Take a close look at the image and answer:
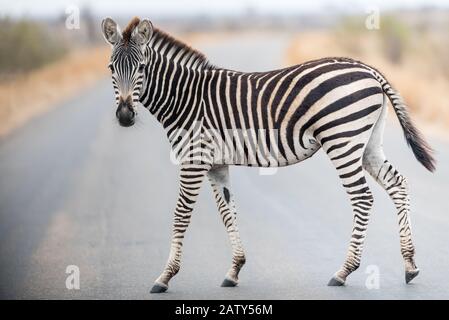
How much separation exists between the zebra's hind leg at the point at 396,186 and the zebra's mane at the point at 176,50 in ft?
4.11

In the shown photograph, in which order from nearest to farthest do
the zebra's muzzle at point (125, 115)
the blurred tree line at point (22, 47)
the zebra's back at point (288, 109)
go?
the zebra's muzzle at point (125, 115), the zebra's back at point (288, 109), the blurred tree line at point (22, 47)

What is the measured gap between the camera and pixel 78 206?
9836 millimetres

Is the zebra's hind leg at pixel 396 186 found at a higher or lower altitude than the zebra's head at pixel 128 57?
lower

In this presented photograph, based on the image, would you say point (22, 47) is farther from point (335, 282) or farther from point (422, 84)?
point (335, 282)

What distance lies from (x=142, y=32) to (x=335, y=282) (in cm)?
208

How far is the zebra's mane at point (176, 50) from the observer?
6.36 m

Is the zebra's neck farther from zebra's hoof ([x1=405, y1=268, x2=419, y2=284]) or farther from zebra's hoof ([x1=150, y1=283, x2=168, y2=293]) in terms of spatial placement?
zebra's hoof ([x1=405, y1=268, x2=419, y2=284])

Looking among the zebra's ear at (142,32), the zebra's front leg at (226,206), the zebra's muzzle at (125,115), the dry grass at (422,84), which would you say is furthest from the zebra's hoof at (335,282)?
the dry grass at (422,84)

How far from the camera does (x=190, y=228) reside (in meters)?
8.54

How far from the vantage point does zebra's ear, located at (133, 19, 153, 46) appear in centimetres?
611

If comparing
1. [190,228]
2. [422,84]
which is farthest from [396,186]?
[422,84]

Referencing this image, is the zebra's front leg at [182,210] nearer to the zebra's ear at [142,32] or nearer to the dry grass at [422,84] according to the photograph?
the zebra's ear at [142,32]

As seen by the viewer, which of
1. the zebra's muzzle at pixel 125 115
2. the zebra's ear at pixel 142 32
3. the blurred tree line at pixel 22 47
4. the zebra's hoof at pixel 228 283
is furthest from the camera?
the blurred tree line at pixel 22 47
